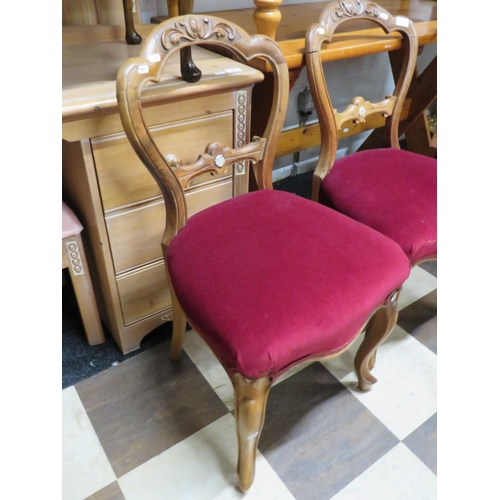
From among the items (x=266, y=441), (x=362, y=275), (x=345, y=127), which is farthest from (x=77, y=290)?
(x=345, y=127)

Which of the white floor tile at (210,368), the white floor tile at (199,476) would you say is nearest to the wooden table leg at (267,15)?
the white floor tile at (210,368)

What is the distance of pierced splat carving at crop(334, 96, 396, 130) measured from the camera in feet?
3.87

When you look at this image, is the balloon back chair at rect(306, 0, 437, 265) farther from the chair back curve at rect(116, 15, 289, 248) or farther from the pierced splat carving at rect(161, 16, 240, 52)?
the pierced splat carving at rect(161, 16, 240, 52)

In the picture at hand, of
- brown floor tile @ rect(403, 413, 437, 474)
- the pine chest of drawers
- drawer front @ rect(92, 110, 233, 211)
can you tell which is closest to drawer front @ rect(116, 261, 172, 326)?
the pine chest of drawers

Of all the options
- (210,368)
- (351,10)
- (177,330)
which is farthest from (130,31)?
(210,368)

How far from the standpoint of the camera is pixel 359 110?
3.93 feet

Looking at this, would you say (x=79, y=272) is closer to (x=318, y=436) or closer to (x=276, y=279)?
(x=276, y=279)

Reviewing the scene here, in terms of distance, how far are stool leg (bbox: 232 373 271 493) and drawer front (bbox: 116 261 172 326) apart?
49cm

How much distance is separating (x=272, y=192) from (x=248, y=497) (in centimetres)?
72

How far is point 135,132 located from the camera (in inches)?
32.2

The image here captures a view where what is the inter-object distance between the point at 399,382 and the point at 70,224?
3.26 ft

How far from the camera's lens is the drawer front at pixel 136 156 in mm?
920

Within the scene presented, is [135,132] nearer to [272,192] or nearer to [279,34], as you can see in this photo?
[272,192]

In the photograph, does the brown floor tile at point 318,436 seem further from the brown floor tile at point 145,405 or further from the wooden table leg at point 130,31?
the wooden table leg at point 130,31
